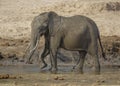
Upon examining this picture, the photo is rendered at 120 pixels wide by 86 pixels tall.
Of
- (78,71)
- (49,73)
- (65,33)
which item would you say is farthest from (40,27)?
(78,71)

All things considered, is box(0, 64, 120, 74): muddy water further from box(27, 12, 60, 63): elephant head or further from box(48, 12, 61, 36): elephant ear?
box(48, 12, 61, 36): elephant ear

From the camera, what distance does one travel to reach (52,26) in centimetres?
1727

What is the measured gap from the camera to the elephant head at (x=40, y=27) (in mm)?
17031

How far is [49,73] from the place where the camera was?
16.7 m

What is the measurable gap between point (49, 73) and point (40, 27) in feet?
4.15

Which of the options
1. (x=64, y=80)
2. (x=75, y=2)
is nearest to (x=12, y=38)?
(x=75, y=2)

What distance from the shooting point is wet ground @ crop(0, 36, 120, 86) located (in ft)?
45.9

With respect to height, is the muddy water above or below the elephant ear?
below

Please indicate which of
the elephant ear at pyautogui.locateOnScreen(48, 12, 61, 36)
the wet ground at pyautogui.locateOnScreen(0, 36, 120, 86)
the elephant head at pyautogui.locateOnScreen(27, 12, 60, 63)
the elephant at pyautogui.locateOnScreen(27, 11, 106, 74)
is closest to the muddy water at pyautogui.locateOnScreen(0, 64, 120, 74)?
the wet ground at pyautogui.locateOnScreen(0, 36, 120, 86)

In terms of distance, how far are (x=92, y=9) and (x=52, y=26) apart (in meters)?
12.4

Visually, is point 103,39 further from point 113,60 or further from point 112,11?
point 112,11

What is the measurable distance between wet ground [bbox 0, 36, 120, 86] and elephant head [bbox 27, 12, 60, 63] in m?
0.75

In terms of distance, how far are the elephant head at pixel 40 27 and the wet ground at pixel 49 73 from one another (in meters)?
0.75

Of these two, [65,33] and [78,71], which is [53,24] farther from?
[78,71]
